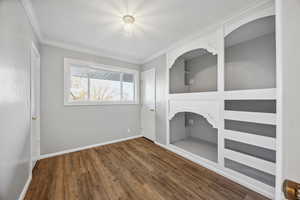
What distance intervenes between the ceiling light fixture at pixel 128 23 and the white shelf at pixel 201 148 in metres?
2.91

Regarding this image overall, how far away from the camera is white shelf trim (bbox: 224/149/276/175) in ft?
4.64

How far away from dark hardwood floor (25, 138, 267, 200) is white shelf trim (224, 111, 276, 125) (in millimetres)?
980

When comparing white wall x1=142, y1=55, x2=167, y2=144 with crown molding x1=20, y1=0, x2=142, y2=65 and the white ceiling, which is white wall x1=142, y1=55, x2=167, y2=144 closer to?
the white ceiling

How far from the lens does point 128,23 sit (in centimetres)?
190

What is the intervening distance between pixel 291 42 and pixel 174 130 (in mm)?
2866

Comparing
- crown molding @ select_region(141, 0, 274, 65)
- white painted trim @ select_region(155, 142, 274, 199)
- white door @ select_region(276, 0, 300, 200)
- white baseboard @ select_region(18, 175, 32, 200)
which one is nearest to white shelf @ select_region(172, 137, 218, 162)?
white painted trim @ select_region(155, 142, 274, 199)

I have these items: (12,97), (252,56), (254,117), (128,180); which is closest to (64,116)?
(12,97)

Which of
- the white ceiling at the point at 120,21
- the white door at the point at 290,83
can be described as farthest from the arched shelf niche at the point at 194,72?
the white door at the point at 290,83

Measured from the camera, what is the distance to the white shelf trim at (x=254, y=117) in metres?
1.39

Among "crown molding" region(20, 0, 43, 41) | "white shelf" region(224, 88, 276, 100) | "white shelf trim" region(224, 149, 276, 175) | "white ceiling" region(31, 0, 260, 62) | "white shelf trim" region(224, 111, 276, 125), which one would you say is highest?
"white ceiling" region(31, 0, 260, 62)

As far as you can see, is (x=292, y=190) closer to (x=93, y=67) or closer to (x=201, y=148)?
(x=201, y=148)

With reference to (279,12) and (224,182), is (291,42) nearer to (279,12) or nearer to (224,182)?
(279,12)

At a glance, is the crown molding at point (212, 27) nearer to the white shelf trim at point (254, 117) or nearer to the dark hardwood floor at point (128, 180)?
the white shelf trim at point (254, 117)

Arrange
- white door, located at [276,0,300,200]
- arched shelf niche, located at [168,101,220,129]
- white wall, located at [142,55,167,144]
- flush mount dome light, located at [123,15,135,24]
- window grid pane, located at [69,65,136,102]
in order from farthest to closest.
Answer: white wall, located at [142,55,167,144], window grid pane, located at [69,65,136,102], arched shelf niche, located at [168,101,220,129], flush mount dome light, located at [123,15,135,24], white door, located at [276,0,300,200]
